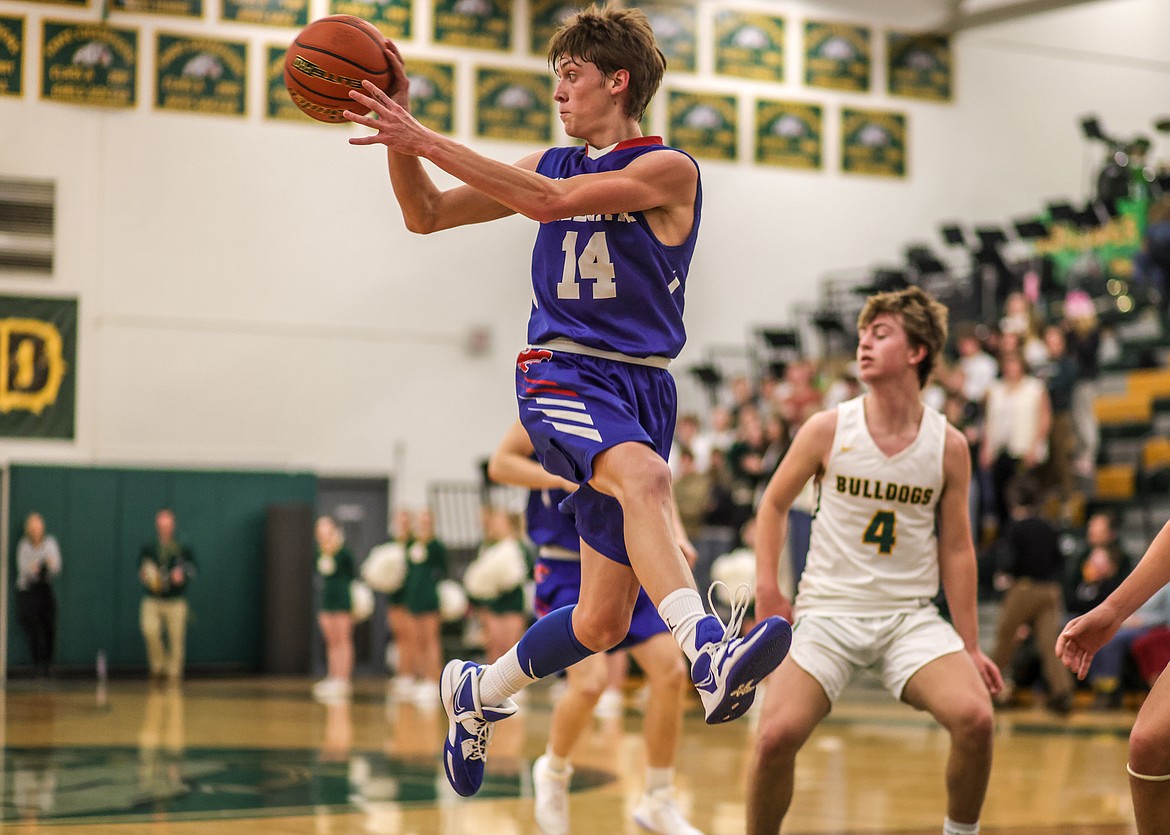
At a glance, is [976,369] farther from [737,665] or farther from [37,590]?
[737,665]

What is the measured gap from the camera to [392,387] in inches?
765

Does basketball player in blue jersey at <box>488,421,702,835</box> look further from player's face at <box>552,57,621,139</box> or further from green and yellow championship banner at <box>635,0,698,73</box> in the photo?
green and yellow championship banner at <box>635,0,698,73</box>

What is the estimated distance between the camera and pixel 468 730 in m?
4.26

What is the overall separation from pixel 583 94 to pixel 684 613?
136 cm

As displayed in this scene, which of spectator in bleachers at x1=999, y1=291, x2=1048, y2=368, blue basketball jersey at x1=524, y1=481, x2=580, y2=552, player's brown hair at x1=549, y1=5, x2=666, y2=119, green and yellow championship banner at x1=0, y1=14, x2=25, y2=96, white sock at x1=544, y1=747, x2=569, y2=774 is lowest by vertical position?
white sock at x1=544, y1=747, x2=569, y2=774

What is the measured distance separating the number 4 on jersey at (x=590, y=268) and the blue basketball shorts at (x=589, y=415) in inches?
6.6

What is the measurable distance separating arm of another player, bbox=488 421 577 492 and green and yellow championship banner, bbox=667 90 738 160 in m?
15.3

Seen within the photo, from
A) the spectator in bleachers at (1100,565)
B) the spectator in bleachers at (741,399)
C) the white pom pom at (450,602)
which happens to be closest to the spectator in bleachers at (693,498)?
the spectator in bleachers at (741,399)

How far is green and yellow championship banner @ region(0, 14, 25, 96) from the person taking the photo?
12625mm

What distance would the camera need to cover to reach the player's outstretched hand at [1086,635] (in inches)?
148

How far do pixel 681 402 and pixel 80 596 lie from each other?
323 inches

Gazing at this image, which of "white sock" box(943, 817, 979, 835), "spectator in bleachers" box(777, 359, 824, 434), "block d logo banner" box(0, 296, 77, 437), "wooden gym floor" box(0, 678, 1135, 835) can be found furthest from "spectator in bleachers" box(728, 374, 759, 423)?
"white sock" box(943, 817, 979, 835)

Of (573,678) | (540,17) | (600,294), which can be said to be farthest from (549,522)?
(540,17)

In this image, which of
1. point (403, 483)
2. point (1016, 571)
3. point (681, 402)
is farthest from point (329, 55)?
point (681, 402)
